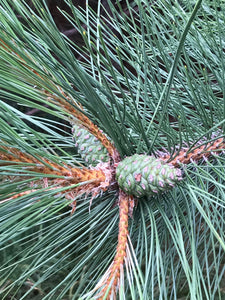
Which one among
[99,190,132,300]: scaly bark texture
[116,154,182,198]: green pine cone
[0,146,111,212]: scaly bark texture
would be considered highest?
[0,146,111,212]: scaly bark texture

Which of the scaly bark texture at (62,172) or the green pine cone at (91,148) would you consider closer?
the scaly bark texture at (62,172)

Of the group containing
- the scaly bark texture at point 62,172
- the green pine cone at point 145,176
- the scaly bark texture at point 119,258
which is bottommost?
the scaly bark texture at point 119,258

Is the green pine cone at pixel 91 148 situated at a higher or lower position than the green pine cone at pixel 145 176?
higher

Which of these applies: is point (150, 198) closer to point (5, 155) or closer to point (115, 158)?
point (115, 158)

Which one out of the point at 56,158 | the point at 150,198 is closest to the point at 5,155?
the point at 56,158

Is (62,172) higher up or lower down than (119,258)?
higher up
